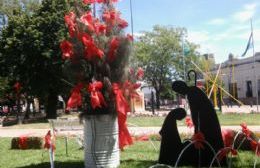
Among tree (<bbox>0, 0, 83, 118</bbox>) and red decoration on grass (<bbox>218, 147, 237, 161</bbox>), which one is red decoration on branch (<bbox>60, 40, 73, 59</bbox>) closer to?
red decoration on grass (<bbox>218, 147, 237, 161</bbox>)

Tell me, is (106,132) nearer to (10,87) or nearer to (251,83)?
(10,87)

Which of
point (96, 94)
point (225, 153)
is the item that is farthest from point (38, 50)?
point (225, 153)

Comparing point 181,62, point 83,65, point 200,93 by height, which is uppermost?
point 181,62

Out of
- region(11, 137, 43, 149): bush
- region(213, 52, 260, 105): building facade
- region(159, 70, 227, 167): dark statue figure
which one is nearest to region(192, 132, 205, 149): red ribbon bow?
region(159, 70, 227, 167): dark statue figure

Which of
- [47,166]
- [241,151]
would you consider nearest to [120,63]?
[47,166]

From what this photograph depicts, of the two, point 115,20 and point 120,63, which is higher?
point 115,20

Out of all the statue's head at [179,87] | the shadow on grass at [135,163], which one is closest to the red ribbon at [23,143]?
the shadow on grass at [135,163]

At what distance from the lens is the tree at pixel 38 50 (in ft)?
104

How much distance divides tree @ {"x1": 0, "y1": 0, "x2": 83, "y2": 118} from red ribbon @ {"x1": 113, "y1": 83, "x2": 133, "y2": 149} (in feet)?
75.2

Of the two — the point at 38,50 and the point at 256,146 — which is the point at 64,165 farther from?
the point at 38,50

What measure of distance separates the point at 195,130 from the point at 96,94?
198 cm

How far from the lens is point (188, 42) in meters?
61.8

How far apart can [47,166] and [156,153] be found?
2837 mm

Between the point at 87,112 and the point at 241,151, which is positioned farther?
the point at 241,151
